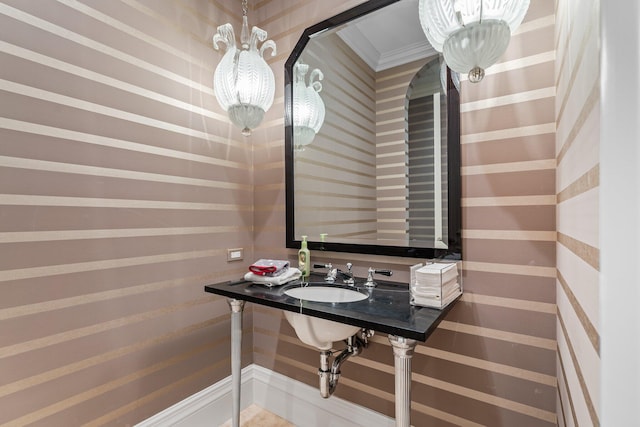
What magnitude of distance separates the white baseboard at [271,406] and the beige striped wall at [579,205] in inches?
37.8

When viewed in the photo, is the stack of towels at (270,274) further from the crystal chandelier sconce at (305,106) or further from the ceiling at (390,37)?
the ceiling at (390,37)

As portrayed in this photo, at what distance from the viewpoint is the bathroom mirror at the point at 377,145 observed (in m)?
1.30

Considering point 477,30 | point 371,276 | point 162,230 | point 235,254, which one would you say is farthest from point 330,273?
point 477,30

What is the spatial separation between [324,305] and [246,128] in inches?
40.6

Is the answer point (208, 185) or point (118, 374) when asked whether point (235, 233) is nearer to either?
point (208, 185)

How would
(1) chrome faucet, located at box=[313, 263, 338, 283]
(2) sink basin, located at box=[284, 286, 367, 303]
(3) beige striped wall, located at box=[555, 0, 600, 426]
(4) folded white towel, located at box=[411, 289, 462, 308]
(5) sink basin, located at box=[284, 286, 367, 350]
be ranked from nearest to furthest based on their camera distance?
(3) beige striped wall, located at box=[555, 0, 600, 426] < (4) folded white towel, located at box=[411, 289, 462, 308] < (5) sink basin, located at box=[284, 286, 367, 350] < (2) sink basin, located at box=[284, 286, 367, 303] < (1) chrome faucet, located at box=[313, 263, 338, 283]

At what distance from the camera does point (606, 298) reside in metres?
0.45

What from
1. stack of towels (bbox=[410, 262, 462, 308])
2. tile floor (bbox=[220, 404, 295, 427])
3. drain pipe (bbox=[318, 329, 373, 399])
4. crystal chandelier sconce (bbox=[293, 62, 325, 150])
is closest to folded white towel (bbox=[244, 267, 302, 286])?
drain pipe (bbox=[318, 329, 373, 399])

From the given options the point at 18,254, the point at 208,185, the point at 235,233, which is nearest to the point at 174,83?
the point at 208,185

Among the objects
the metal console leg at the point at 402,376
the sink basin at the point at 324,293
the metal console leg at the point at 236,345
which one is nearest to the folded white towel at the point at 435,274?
the metal console leg at the point at 402,376

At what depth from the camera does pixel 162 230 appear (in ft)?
5.04

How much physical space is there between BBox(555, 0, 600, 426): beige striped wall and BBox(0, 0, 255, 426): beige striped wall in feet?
5.22

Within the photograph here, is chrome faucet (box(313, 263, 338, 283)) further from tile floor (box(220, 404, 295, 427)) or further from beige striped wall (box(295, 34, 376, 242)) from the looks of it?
tile floor (box(220, 404, 295, 427))

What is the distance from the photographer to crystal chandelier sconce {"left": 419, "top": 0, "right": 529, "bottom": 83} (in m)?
0.97
